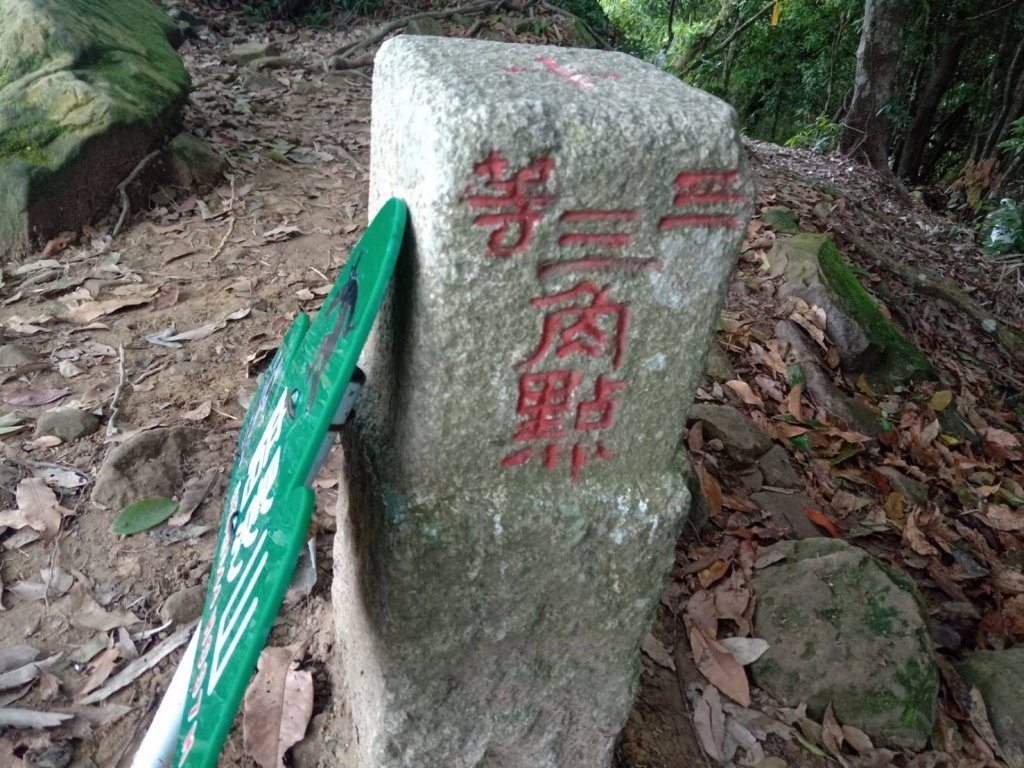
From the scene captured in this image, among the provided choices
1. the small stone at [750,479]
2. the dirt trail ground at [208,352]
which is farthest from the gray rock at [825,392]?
the small stone at [750,479]

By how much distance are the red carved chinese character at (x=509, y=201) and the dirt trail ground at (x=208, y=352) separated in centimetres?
128

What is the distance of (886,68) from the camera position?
6637 mm

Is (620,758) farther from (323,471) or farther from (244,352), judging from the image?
(244,352)

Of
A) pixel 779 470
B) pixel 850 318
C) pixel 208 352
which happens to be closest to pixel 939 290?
pixel 850 318

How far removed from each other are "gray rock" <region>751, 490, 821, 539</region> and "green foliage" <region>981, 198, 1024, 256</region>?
488cm

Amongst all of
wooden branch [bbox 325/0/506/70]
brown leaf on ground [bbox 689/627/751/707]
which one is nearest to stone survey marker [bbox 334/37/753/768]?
brown leaf on ground [bbox 689/627/751/707]

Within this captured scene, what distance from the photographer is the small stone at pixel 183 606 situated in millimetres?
1958

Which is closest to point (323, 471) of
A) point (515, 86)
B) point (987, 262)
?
point (515, 86)

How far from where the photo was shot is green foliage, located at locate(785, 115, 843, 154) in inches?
289

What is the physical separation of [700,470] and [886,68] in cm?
556

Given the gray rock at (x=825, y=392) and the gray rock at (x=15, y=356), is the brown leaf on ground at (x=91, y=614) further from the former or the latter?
the gray rock at (x=825, y=392)

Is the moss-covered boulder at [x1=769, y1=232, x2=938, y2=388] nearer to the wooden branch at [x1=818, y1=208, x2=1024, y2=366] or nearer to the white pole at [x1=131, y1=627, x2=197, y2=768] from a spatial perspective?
the wooden branch at [x1=818, y1=208, x2=1024, y2=366]

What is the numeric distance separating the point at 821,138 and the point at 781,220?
3520 mm

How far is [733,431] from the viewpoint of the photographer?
3006 millimetres
